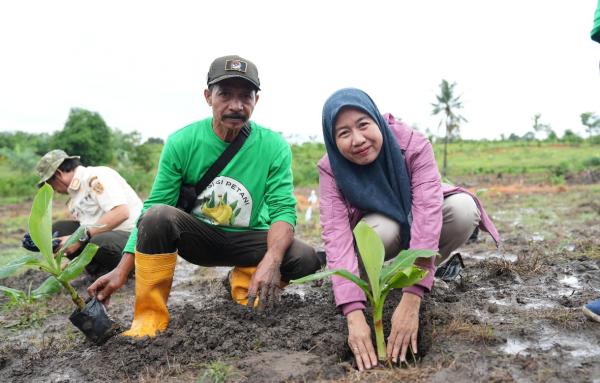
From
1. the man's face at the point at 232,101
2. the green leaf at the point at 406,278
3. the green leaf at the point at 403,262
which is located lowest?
the green leaf at the point at 406,278

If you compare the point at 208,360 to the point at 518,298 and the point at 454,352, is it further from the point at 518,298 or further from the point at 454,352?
the point at 518,298

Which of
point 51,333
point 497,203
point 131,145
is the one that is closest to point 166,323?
point 51,333

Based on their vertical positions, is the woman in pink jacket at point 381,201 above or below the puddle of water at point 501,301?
above

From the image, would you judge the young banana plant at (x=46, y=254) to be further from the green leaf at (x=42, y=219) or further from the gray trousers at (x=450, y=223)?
the gray trousers at (x=450, y=223)

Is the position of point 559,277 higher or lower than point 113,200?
lower

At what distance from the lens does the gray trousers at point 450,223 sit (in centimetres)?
270

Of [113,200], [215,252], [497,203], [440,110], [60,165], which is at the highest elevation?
[440,110]

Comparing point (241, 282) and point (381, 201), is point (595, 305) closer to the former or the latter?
point (381, 201)

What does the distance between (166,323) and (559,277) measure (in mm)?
2466

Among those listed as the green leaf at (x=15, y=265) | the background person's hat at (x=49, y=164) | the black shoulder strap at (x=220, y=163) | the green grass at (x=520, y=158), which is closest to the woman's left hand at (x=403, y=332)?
the black shoulder strap at (x=220, y=163)

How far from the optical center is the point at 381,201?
2666 mm

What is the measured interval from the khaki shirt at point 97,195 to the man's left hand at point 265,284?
2062mm

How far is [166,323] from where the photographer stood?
9.23 feet

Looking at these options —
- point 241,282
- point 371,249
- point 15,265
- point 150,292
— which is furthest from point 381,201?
point 15,265
